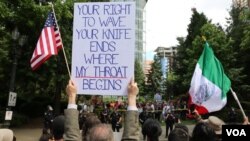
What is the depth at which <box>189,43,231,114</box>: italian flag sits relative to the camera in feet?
27.6

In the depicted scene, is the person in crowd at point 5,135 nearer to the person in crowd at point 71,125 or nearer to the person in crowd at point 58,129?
the person in crowd at point 58,129

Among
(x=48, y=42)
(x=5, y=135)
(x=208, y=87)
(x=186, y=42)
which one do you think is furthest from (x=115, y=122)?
(x=186, y=42)

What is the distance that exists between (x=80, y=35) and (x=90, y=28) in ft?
0.55

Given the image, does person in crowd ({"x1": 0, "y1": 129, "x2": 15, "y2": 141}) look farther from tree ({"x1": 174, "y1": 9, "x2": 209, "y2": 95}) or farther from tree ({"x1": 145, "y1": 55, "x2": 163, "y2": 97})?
tree ({"x1": 145, "y1": 55, "x2": 163, "y2": 97})

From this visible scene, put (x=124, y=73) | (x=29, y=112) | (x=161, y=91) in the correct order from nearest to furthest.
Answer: (x=124, y=73) < (x=29, y=112) < (x=161, y=91)

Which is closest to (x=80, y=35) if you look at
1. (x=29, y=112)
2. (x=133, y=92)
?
(x=133, y=92)

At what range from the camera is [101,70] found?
22.0 feet

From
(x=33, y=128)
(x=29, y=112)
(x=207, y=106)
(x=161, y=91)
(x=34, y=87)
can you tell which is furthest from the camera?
(x=161, y=91)

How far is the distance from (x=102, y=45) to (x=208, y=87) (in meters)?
2.66

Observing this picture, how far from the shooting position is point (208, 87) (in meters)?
8.61

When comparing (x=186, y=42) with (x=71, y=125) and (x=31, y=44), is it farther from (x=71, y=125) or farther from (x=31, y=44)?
(x=71, y=125)

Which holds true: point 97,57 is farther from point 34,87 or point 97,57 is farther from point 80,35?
point 34,87

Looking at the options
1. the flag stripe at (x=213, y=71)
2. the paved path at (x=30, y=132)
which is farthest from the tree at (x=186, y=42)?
the flag stripe at (x=213, y=71)

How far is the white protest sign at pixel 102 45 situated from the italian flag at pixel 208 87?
2347mm
